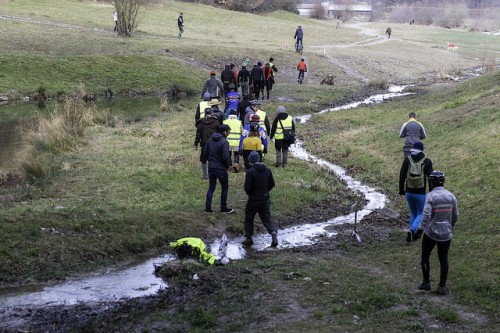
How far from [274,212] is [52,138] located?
9544mm

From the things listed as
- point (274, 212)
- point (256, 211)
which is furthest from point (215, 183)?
point (274, 212)

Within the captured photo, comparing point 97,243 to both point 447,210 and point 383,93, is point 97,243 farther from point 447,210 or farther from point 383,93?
point 383,93

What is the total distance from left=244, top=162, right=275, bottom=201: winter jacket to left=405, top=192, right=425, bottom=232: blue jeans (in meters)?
2.95

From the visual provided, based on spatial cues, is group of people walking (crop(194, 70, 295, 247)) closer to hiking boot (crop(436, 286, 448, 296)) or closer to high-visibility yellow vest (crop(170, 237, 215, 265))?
high-visibility yellow vest (crop(170, 237, 215, 265))

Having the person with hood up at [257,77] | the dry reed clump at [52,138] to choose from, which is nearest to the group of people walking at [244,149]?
the dry reed clump at [52,138]

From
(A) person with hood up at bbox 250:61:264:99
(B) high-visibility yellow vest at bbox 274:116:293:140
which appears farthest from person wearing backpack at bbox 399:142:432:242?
(A) person with hood up at bbox 250:61:264:99

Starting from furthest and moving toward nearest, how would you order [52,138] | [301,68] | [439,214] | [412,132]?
[301,68]
[52,138]
[412,132]
[439,214]

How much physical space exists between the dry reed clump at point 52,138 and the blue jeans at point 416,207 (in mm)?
9511

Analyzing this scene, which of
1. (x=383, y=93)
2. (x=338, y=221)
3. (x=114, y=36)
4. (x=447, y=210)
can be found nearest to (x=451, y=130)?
(x=338, y=221)

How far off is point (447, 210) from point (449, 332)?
2.20 m

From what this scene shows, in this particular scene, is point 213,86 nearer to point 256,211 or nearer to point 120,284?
point 256,211

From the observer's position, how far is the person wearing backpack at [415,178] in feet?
45.3

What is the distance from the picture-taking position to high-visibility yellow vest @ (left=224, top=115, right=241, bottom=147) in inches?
718

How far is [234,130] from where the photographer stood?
60.3 feet
